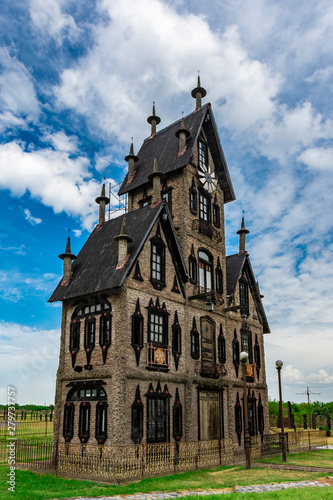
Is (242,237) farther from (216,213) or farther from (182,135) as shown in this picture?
(182,135)

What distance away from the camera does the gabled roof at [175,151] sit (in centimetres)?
2886

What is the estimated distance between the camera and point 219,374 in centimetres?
2686

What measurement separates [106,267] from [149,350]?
15.2ft

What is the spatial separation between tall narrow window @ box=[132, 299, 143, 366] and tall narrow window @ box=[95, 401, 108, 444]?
97.6 inches

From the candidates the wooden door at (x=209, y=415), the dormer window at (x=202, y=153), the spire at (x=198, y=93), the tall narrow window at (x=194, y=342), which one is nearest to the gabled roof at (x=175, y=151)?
the dormer window at (x=202, y=153)

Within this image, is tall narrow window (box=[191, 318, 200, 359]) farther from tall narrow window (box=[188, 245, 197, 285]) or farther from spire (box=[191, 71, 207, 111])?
spire (box=[191, 71, 207, 111])

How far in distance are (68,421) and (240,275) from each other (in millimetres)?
15860

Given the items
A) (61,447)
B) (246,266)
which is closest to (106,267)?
(61,447)

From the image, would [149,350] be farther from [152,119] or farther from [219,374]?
[152,119]

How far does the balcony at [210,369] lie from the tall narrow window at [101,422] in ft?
20.9

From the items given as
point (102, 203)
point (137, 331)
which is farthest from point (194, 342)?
point (102, 203)

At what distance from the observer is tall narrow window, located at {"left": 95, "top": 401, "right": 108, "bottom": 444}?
66.6 feet

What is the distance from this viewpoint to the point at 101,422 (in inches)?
813

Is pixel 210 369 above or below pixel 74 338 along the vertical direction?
below
